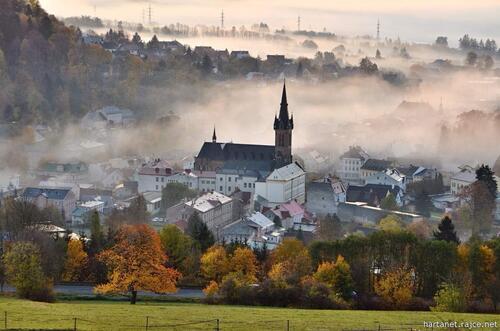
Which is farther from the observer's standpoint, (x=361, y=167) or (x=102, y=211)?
(x=361, y=167)

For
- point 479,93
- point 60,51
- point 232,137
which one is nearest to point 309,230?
point 232,137

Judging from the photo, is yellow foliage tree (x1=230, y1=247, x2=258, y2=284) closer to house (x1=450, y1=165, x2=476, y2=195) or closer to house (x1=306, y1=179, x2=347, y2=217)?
house (x1=306, y1=179, x2=347, y2=217)

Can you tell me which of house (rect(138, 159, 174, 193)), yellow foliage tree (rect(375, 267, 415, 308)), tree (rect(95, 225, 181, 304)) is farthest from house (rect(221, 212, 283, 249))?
tree (rect(95, 225, 181, 304))

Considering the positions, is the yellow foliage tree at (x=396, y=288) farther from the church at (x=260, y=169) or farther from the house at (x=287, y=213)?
the church at (x=260, y=169)

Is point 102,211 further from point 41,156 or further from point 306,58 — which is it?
point 306,58

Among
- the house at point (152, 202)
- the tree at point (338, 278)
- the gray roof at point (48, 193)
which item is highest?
the tree at point (338, 278)

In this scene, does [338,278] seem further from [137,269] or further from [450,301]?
[137,269]

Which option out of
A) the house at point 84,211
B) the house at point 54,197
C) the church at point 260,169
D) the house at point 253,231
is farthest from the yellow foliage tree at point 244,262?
the church at point 260,169
